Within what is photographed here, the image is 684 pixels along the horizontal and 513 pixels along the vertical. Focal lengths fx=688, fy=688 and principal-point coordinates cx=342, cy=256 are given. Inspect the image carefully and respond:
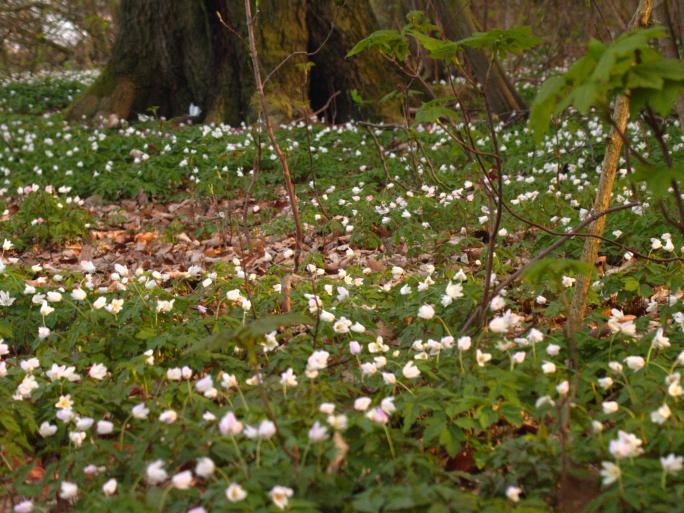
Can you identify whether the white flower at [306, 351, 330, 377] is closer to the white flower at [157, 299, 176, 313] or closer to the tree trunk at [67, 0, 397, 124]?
the white flower at [157, 299, 176, 313]

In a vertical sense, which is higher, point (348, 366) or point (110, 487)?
point (110, 487)

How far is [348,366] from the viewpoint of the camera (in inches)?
120

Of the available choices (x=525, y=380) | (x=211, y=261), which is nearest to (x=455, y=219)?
(x=211, y=261)

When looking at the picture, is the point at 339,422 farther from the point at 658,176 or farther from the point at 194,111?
the point at 194,111

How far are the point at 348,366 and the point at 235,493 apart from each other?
1181mm

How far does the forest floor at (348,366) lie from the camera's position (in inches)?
81.8

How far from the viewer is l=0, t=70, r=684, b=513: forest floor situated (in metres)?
2.08

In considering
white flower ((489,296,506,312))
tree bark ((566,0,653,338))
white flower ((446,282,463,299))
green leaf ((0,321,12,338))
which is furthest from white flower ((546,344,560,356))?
green leaf ((0,321,12,338))

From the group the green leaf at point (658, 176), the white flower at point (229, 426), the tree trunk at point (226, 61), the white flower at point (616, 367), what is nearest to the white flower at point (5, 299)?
the white flower at point (229, 426)

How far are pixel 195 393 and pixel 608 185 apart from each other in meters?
2.08

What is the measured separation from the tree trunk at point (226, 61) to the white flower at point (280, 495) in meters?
7.32

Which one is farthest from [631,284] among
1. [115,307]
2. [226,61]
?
[226,61]

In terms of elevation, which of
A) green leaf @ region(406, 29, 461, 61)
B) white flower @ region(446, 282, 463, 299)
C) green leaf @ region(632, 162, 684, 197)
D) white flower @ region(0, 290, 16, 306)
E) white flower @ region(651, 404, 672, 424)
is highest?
green leaf @ region(406, 29, 461, 61)

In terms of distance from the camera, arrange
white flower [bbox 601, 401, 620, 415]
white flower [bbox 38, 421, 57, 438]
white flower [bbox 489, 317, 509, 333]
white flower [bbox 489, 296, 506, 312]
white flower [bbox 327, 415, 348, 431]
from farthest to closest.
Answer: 1. white flower [bbox 489, 296, 506, 312]
2. white flower [bbox 489, 317, 509, 333]
3. white flower [bbox 38, 421, 57, 438]
4. white flower [bbox 601, 401, 620, 415]
5. white flower [bbox 327, 415, 348, 431]
